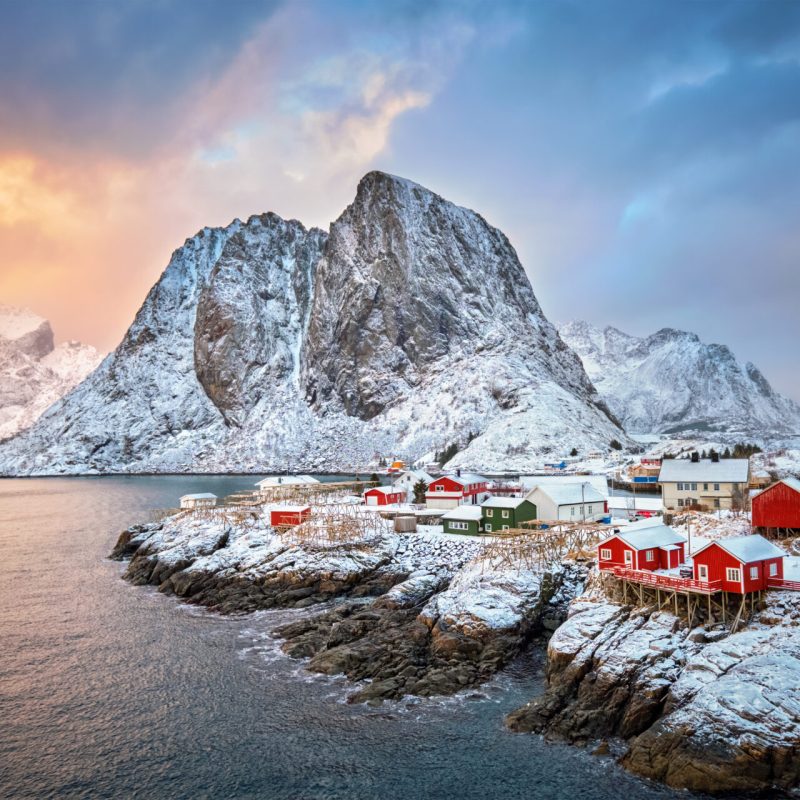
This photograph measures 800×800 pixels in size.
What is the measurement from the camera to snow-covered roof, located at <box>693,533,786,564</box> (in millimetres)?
29562

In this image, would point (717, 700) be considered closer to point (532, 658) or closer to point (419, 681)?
point (532, 658)

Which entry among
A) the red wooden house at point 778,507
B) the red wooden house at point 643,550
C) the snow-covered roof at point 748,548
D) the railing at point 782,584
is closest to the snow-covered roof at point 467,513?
the red wooden house at point 643,550

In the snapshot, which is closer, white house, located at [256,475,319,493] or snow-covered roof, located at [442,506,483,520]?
snow-covered roof, located at [442,506,483,520]

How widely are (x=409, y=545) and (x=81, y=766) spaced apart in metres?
32.6

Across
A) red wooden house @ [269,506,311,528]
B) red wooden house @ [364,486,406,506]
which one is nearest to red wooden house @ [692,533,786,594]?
red wooden house @ [269,506,311,528]

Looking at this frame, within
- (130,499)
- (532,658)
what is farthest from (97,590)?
(130,499)

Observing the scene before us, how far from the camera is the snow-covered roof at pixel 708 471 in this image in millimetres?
56844

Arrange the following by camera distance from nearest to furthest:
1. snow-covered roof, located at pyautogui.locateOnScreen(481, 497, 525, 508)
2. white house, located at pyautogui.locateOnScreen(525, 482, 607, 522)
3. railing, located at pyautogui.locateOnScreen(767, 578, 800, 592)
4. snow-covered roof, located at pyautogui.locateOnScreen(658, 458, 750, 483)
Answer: railing, located at pyautogui.locateOnScreen(767, 578, 800, 592)
snow-covered roof, located at pyautogui.locateOnScreen(481, 497, 525, 508)
white house, located at pyautogui.locateOnScreen(525, 482, 607, 522)
snow-covered roof, located at pyautogui.locateOnScreen(658, 458, 750, 483)

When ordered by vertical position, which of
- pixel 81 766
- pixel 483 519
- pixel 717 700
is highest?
pixel 483 519

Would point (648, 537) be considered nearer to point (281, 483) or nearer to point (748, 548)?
point (748, 548)

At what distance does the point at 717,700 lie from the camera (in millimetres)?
23766

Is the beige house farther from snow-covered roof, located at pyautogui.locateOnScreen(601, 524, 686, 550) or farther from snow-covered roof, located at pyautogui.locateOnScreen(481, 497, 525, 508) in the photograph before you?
snow-covered roof, located at pyautogui.locateOnScreen(601, 524, 686, 550)

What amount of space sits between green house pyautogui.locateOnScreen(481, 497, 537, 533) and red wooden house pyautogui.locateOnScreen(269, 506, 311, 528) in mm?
17917

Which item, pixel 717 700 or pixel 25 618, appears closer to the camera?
pixel 717 700
